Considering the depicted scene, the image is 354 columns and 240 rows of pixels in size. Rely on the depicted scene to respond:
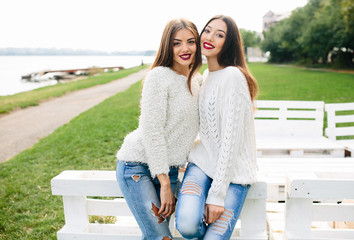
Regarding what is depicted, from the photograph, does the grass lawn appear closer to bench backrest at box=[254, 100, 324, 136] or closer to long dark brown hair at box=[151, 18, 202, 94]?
long dark brown hair at box=[151, 18, 202, 94]

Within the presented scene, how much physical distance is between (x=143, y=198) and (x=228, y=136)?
0.67m

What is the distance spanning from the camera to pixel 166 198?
2.11 metres

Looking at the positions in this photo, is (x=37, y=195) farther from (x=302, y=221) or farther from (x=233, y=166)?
(x=302, y=221)

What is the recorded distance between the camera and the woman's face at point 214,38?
94.7 inches

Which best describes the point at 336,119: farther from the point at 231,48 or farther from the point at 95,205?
the point at 95,205

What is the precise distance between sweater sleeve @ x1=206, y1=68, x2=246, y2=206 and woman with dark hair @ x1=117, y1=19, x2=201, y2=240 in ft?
0.84

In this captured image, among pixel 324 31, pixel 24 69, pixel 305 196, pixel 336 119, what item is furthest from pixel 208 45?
pixel 24 69

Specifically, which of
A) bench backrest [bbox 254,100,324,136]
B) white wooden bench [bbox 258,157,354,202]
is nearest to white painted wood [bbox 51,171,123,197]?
white wooden bench [bbox 258,157,354,202]

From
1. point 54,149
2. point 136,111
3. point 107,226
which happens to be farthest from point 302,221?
point 136,111

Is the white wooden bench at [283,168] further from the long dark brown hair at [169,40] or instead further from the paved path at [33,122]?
the paved path at [33,122]

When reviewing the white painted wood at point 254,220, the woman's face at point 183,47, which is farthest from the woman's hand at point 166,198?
the woman's face at point 183,47

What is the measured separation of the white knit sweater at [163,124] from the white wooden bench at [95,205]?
27cm

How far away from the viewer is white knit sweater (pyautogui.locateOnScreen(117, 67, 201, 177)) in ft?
7.05

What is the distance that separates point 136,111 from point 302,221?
8872 mm
